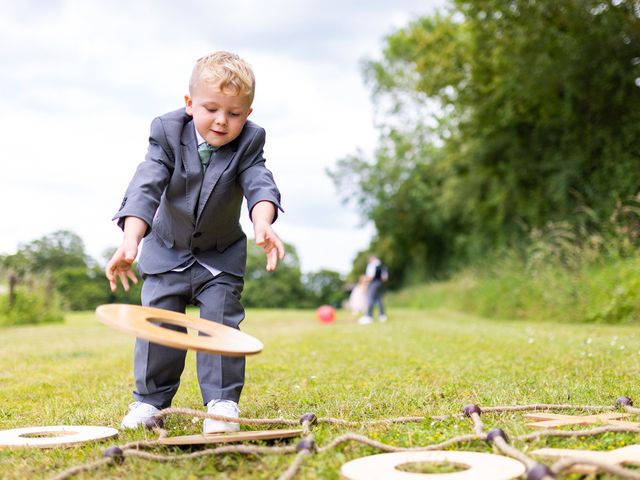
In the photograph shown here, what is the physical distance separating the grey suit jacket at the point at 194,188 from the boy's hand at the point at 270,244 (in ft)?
0.84

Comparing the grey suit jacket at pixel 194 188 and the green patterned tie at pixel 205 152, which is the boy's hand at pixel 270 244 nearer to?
the grey suit jacket at pixel 194 188

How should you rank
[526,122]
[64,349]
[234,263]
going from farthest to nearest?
[526,122] < [64,349] < [234,263]

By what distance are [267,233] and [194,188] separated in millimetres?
570

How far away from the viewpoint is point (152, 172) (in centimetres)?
319

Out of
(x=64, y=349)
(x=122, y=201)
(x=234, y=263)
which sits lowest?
(x=64, y=349)

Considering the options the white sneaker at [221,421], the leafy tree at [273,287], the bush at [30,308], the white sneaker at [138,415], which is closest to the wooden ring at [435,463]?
the white sneaker at [221,421]

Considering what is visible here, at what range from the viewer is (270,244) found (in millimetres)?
2900

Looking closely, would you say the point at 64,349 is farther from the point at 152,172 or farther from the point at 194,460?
the point at 194,460

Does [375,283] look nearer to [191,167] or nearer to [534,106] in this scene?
[534,106]

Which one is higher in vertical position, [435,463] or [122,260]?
[122,260]

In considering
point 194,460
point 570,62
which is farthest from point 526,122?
point 194,460

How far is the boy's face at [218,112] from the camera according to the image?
309cm

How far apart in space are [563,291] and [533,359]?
7015 mm

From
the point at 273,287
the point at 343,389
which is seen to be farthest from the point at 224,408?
the point at 273,287
